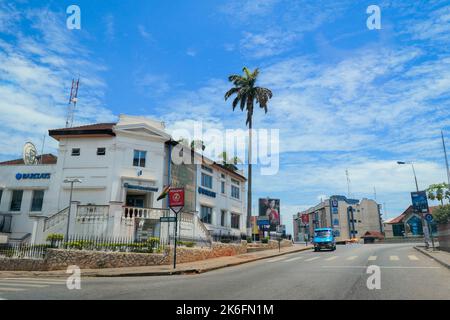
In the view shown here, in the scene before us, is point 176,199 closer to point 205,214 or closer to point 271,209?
point 205,214

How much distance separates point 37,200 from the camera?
27.2 metres

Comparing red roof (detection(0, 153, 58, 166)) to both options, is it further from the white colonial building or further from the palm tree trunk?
the palm tree trunk

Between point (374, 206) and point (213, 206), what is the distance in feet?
267

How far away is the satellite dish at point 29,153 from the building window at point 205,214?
52.6ft

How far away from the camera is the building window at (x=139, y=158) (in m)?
27.4

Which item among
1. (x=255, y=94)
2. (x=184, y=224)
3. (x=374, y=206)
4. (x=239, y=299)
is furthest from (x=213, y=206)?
(x=374, y=206)

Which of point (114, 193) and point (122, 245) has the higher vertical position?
point (114, 193)

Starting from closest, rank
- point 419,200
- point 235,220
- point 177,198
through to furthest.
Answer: point 177,198 → point 419,200 → point 235,220

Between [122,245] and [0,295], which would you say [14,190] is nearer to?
[122,245]

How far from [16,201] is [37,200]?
1992 mm

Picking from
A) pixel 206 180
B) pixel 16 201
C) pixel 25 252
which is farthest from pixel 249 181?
pixel 25 252

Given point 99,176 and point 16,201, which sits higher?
point 99,176

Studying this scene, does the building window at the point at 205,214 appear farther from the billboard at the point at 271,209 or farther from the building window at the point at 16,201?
the billboard at the point at 271,209
